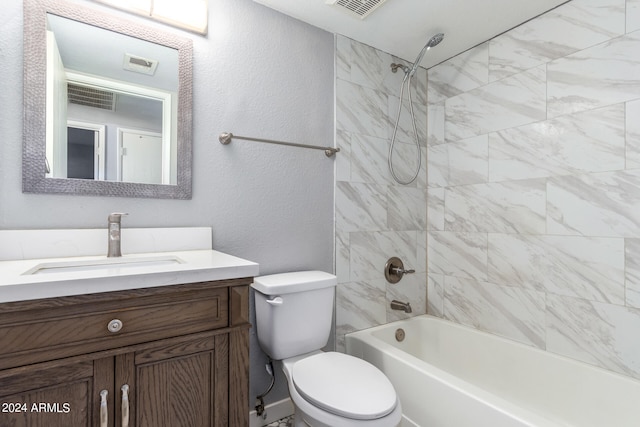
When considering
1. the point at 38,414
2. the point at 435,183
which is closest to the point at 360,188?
the point at 435,183

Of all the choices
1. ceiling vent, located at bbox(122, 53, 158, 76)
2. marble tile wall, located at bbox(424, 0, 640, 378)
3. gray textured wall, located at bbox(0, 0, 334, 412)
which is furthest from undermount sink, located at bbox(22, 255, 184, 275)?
marble tile wall, located at bbox(424, 0, 640, 378)

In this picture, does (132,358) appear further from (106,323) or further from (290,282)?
(290,282)

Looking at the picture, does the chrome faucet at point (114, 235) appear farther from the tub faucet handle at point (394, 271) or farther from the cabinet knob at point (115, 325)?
the tub faucet handle at point (394, 271)

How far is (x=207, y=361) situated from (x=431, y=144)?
79.4 inches

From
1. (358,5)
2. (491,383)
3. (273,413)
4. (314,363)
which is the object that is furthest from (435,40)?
(273,413)

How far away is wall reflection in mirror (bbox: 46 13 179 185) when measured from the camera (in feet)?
4.18

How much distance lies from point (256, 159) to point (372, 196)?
0.80 metres

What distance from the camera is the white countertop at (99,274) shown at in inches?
→ 31.4

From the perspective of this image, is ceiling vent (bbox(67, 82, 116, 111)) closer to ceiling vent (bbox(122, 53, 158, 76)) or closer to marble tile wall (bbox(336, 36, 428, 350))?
ceiling vent (bbox(122, 53, 158, 76))

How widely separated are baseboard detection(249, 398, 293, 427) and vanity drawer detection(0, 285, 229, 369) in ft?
2.89

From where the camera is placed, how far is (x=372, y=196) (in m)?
2.09

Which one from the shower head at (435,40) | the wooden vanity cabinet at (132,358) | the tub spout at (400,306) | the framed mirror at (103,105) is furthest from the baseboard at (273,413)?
the shower head at (435,40)

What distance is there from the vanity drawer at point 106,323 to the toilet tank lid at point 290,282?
0.38 meters

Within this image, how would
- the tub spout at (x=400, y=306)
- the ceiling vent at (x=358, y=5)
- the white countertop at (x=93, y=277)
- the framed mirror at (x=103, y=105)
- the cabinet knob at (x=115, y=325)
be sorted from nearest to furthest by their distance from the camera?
the white countertop at (x=93, y=277) → the cabinet knob at (x=115, y=325) → the framed mirror at (x=103, y=105) → the ceiling vent at (x=358, y=5) → the tub spout at (x=400, y=306)
